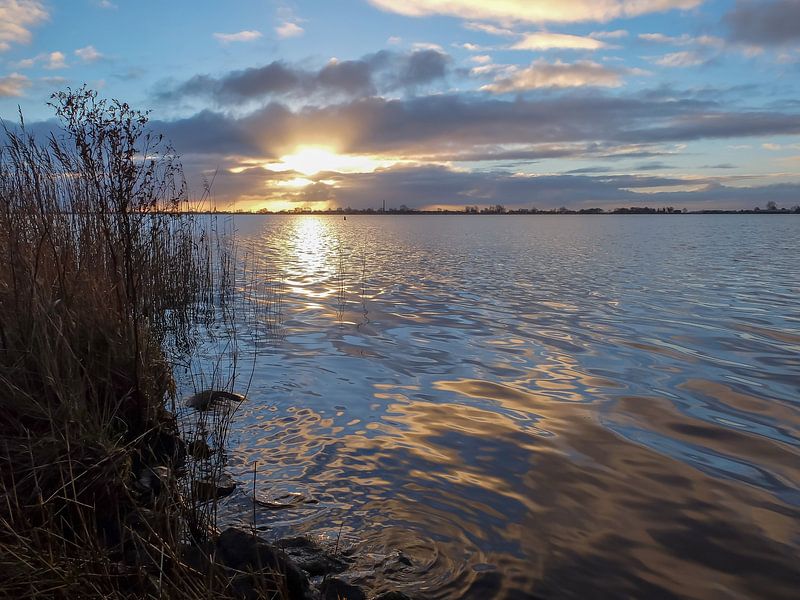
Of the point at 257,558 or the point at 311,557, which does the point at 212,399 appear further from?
the point at 257,558

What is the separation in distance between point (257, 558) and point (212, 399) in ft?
15.7

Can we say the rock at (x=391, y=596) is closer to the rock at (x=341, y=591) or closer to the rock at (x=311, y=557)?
the rock at (x=341, y=591)

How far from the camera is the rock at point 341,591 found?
3995 millimetres

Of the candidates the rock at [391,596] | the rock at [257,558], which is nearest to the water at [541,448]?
the rock at [391,596]

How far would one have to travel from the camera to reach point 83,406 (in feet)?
16.8

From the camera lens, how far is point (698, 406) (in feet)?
27.4

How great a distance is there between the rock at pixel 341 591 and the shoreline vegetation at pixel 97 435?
0.02m

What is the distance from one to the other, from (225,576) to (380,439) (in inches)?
155

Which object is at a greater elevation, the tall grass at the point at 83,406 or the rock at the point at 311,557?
the tall grass at the point at 83,406

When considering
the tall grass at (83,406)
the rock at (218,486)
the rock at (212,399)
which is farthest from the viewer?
the rock at (212,399)

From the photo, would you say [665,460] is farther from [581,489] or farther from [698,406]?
[698,406]

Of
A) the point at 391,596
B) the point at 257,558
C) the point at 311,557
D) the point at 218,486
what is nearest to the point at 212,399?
Result: the point at 218,486

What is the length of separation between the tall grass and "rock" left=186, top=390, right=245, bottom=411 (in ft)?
1.31

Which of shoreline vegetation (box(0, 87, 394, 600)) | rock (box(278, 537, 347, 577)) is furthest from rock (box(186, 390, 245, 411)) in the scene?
rock (box(278, 537, 347, 577))
